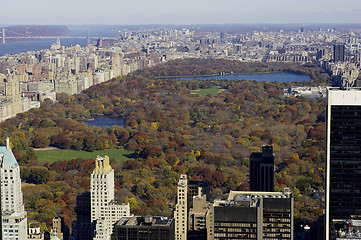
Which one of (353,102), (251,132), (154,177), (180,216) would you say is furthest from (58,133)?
(353,102)

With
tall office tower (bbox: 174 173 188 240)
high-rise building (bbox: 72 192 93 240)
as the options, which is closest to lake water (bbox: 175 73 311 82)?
high-rise building (bbox: 72 192 93 240)

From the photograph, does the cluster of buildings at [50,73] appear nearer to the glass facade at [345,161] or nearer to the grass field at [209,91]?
the grass field at [209,91]

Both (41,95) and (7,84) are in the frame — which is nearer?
(7,84)

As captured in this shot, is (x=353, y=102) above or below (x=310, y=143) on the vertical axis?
above

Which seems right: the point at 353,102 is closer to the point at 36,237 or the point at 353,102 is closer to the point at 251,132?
the point at 36,237

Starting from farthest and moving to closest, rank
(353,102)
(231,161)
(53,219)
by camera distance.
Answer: (231,161), (53,219), (353,102)

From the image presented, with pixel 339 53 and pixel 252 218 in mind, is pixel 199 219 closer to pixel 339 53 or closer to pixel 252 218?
pixel 252 218

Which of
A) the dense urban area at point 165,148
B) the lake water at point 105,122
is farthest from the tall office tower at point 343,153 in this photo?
the lake water at point 105,122
